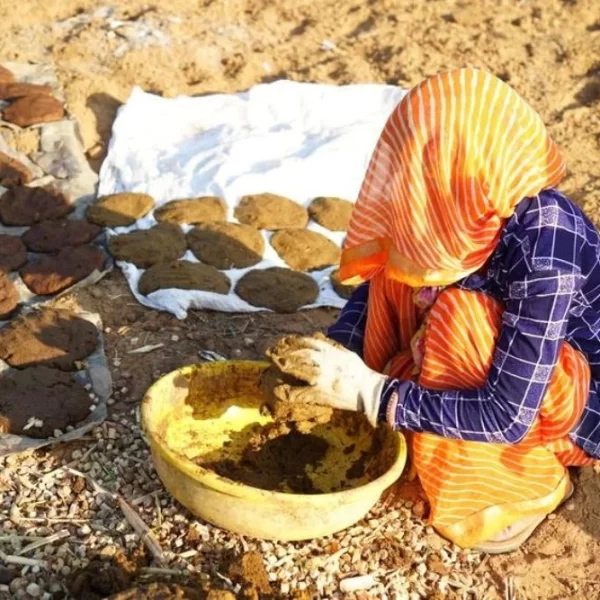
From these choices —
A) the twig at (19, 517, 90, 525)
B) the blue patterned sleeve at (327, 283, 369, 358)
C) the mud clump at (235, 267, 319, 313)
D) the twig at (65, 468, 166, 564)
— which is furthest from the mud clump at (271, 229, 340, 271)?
the twig at (19, 517, 90, 525)

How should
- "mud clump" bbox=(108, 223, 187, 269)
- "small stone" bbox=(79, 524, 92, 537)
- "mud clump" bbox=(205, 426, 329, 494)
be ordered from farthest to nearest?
"mud clump" bbox=(108, 223, 187, 269), "mud clump" bbox=(205, 426, 329, 494), "small stone" bbox=(79, 524, 92, 537)

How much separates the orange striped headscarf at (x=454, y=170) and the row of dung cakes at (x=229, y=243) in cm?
134

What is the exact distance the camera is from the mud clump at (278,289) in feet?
12.0

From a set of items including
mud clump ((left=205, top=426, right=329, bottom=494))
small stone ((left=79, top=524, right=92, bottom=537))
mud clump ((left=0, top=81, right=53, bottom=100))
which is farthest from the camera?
mud clump ((left=0, top=81, right=53, bottom=100))

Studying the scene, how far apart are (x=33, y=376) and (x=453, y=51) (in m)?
3.64

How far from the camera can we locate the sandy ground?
197 inches

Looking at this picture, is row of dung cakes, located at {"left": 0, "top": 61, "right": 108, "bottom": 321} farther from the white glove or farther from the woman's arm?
the woman's arm

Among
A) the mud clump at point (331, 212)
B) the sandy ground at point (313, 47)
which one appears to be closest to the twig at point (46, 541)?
the mud clump at point (331, 212)

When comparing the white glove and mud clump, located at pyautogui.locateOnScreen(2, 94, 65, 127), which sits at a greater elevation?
the white glove

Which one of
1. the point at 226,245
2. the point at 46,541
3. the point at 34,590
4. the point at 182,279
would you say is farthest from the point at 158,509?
the point at 226,245

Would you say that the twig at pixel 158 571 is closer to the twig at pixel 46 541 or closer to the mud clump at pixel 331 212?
the twig at pixel 46 541

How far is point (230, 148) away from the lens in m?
4.41

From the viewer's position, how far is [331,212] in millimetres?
4199

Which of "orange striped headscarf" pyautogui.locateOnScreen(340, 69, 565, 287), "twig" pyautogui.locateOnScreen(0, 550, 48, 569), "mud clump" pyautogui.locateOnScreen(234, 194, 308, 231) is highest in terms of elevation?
"orange striped headscarf" pyautogui.locateOnScreen(340, 69, 565, 287)
